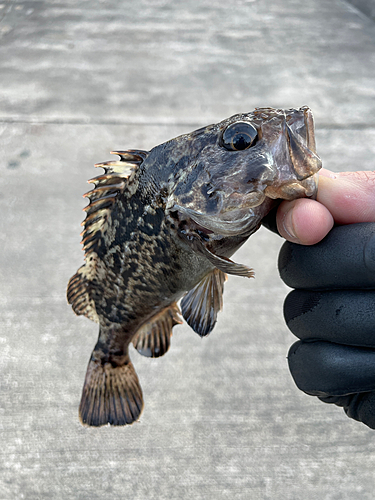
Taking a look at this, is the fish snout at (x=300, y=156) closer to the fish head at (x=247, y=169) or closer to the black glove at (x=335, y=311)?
the fish head at (x=247, y=169)

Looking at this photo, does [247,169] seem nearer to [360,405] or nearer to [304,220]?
[304,220]

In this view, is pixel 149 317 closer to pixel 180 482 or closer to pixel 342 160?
pixel 180 482

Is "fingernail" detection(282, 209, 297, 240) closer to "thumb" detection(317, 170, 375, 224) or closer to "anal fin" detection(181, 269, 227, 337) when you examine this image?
"thumb" detection(317, 170, 375, 224)

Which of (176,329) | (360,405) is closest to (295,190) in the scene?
(360,405)

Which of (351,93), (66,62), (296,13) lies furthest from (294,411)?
(296,13)

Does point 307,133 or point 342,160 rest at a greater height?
point 307,133

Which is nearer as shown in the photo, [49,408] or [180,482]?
[180,482]
